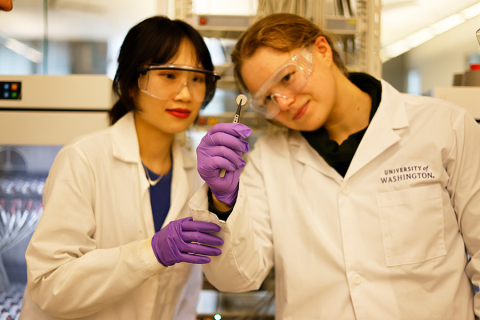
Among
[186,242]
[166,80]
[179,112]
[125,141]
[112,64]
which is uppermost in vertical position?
[112,64]

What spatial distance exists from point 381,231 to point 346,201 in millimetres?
135

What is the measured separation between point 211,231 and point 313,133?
0.55m

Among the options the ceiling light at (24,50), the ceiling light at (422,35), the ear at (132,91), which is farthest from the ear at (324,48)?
the ceiling light at (24,50)

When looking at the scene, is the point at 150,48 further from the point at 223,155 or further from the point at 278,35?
the point at 223,155

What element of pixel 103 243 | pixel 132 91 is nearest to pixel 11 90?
pixel 132 91

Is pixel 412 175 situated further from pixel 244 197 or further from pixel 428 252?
pixel 244 197

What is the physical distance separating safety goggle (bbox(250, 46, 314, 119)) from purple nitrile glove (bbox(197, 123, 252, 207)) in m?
0.29

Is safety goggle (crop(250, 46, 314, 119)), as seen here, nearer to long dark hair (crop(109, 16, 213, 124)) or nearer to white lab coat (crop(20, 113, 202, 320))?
long dark hair (crop(109, 16, 213, 124))

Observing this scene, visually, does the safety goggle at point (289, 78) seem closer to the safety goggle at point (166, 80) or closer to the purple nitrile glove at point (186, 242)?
the safety goggle at point (166, 80)

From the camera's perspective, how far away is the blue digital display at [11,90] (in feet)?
4.55

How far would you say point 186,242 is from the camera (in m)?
0.94

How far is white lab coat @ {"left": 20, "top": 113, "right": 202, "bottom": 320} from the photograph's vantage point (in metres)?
0.96

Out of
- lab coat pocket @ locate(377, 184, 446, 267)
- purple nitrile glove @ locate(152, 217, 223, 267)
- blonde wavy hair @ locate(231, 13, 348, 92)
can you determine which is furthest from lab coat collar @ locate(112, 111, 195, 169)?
lab coat pocket @ locate(377, 184, 446, 267)

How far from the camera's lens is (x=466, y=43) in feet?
6.58
